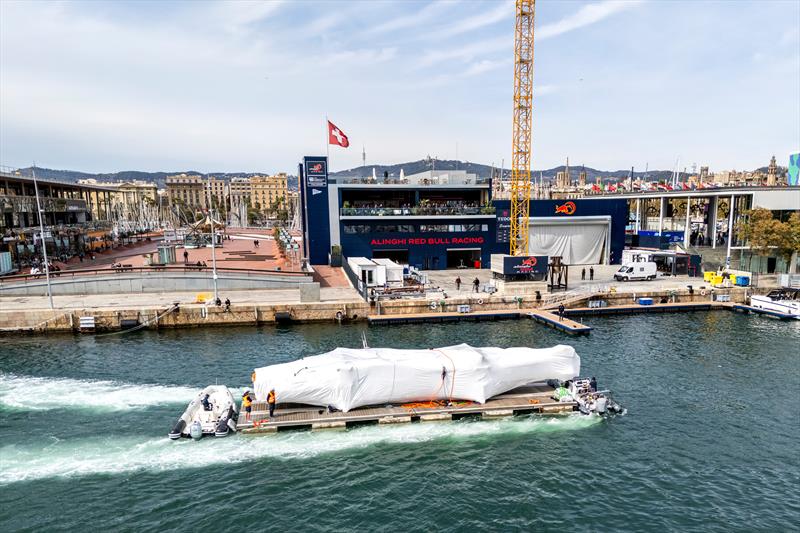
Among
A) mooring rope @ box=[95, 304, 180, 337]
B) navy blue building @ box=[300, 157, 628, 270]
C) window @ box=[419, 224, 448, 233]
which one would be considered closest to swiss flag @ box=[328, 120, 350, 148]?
navy blue building @ box=[300, 157, 628, 270]

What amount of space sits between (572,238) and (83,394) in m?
57.7

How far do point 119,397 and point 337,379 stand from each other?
1157 cm

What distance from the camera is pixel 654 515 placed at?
53.3 ft

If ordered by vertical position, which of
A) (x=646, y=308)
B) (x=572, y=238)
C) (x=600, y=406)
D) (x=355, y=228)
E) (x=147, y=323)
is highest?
(x=355, y=228)

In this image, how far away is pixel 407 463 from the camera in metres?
19.2

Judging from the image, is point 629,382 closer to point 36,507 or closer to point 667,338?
point 667,338

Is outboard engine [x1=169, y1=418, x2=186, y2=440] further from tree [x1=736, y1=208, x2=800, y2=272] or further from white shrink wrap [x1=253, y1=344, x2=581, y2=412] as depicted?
tree [x1=736, y1=208, x2=800, y2=272]

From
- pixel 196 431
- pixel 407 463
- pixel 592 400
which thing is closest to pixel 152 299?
pixel 196 431

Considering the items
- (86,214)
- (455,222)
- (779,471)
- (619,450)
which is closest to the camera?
(779,471)

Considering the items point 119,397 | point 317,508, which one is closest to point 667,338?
point 317,508

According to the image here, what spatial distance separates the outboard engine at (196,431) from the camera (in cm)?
2028

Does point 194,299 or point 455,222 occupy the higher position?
point 455,222

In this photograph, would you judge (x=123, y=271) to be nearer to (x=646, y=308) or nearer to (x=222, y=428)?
(x=222, y=428)

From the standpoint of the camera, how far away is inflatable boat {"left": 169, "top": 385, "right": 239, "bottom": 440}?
67.1ft
